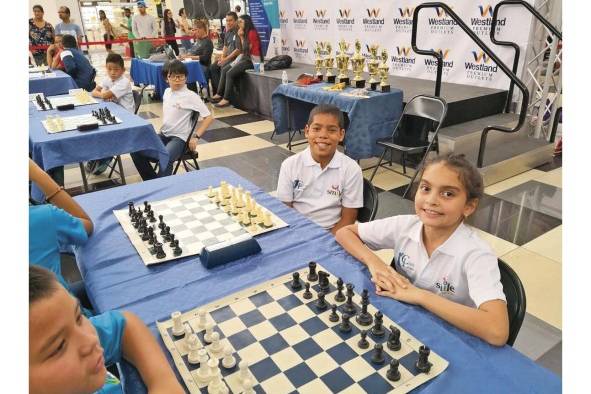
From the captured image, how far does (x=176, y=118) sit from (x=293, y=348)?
3189 mm

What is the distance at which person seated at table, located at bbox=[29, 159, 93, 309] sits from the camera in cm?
143

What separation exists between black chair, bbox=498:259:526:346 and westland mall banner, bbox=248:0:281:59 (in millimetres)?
8131

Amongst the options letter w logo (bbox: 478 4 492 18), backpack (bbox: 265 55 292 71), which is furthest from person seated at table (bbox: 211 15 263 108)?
letter w logo (bbox: 478 4 492 18)

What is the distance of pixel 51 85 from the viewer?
5793mm

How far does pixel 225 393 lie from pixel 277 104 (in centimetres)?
478

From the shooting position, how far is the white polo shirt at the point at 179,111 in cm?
381

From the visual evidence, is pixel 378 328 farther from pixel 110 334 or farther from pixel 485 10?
pixel 485 10

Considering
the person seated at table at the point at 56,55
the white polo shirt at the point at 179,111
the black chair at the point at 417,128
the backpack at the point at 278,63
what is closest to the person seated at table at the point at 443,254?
the black chair at the point at 417,128

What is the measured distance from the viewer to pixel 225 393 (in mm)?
958

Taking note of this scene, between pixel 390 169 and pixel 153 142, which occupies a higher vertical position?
pixel 153 142

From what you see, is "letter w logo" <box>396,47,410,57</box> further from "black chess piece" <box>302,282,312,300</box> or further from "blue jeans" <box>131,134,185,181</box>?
"black chess piece" <box>302,282,312,300</box>
